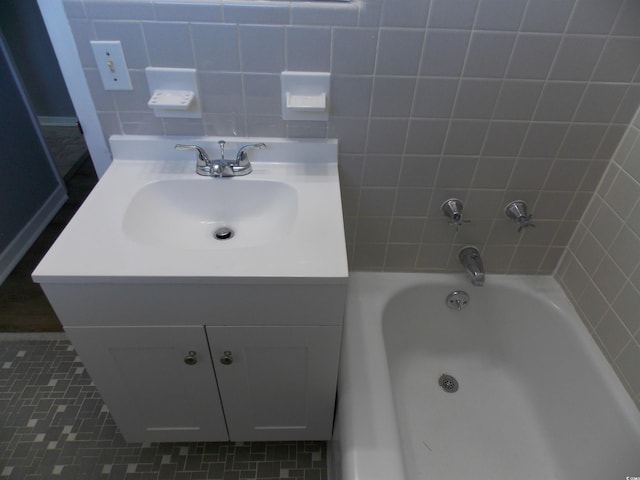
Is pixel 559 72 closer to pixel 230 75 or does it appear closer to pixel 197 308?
pixel 230 75

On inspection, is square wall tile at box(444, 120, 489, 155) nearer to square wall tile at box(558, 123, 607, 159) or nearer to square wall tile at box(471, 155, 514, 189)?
square wall tile at box(471, 155, 514, 189)

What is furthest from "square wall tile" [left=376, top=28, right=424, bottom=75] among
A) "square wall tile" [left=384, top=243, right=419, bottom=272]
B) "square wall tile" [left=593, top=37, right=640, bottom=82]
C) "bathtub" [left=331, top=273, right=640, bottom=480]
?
"bathtub" [left=331, top=273, right=640, bottom=480]

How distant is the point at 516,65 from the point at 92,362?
4.06ft

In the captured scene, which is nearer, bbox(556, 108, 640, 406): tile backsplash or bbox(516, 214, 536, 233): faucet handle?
bbox(556, 108, 640, 406): tile backsplash

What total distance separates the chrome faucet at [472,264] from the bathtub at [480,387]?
0.10m

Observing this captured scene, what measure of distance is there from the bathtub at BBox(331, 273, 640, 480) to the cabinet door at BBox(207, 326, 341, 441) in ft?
0.23

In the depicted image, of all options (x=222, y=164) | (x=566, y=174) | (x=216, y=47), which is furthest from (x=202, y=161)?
(x=566, y=174)

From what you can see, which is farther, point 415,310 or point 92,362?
point 415,310

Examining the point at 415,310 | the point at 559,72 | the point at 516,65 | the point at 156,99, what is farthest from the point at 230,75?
the point at 415,310

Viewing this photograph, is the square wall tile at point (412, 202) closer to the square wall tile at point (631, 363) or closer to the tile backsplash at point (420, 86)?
the tile backsplash at point (420, 86)

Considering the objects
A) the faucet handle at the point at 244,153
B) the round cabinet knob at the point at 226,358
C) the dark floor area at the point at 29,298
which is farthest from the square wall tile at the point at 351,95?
the dark floor area at the point at 29,298

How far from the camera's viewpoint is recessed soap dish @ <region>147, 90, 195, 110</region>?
0.95 m

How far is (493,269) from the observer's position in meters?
1.37

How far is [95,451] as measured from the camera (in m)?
1.29
